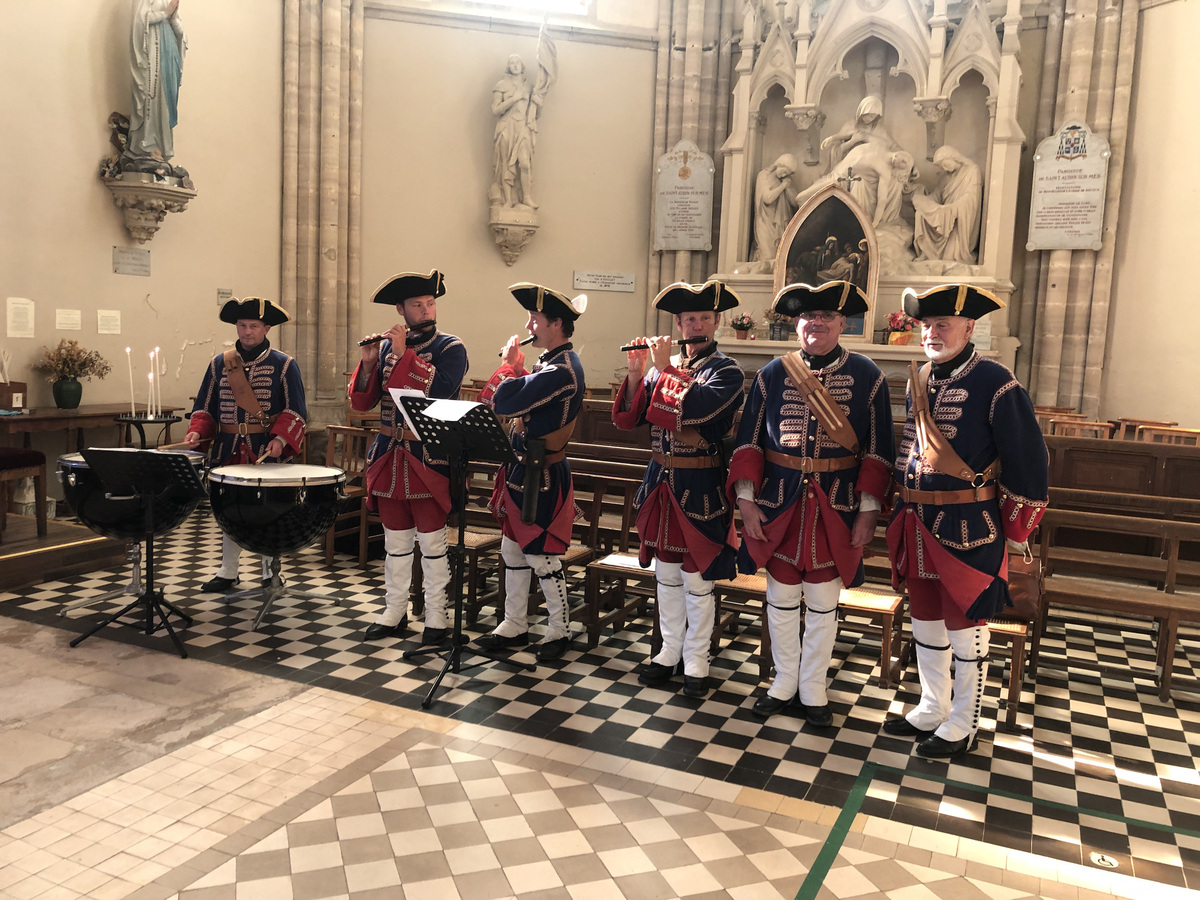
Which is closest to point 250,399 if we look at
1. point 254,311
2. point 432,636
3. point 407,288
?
point 254,311

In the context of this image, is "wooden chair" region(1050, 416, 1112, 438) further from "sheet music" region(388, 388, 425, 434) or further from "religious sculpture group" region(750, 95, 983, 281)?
"sheet music" region(388, 388, 425, 434)

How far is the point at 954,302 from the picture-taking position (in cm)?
356

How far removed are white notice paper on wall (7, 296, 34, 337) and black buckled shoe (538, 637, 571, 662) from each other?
18.8 feet

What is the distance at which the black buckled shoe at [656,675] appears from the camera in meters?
4.48

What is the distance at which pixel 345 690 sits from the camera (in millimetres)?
4258

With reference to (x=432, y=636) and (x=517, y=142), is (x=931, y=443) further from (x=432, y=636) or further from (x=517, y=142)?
(x=517, y=142)

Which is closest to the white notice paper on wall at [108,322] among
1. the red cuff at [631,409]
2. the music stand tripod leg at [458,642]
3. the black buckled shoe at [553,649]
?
the music stand tripod leg at [458,642]

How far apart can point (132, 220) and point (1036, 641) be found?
811cm

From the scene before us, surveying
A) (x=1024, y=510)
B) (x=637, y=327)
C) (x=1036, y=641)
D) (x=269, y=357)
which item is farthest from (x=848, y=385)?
(x=637, y=327)

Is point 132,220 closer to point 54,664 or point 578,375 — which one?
point 54,664

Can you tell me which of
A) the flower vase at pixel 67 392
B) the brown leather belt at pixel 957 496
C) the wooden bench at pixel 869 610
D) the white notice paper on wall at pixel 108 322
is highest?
the white notice paper on wall at pixel 108 322

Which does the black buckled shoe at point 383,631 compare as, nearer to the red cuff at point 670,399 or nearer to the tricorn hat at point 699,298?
the red cuff at point 670,399

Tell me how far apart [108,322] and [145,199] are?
118cm

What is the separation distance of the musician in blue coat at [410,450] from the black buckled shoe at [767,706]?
1.72 m
